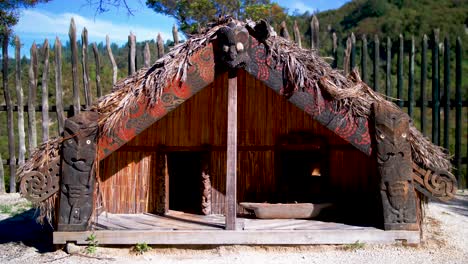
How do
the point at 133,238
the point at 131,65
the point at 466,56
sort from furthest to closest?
the point at 466,56 → the point at 131,65 → the point at 133,238

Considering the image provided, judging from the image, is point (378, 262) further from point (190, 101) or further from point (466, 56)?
point (466, 56)

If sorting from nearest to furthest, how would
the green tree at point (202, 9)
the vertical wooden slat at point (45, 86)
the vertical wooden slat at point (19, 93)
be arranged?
the vertical wooden slat at point (45, 86)
the vertical wooden slat at point (19, 93)
the green tree at point (202, 9)

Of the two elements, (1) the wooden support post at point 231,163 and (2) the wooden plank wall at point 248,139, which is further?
(2) the wooden plank wall at point 248,139

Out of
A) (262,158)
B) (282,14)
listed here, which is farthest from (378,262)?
(282,14)

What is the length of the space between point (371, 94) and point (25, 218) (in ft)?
18.0

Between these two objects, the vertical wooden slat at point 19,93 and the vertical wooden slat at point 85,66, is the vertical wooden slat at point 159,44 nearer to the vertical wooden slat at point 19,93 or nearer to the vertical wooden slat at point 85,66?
the vertical wooden slat at point 85,66

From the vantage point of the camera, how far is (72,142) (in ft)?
16.2

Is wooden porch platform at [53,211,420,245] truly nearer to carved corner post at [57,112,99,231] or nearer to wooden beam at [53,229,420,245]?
wooden beam at [53,229,420,245]

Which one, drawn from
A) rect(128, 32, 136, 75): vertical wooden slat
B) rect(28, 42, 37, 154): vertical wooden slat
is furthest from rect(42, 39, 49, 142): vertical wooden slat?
Result: rect(128, 32, 136, 75): vertical wooden slat

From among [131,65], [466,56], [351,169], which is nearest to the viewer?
[351,169]

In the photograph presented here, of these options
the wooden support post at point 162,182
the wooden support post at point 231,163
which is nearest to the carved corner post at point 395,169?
the wooden support post at point 231,163

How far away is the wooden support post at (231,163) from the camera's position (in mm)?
5012

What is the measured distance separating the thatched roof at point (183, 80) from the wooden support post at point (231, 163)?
1.77 ft

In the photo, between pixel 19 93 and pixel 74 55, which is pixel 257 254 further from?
pixel 19 93
